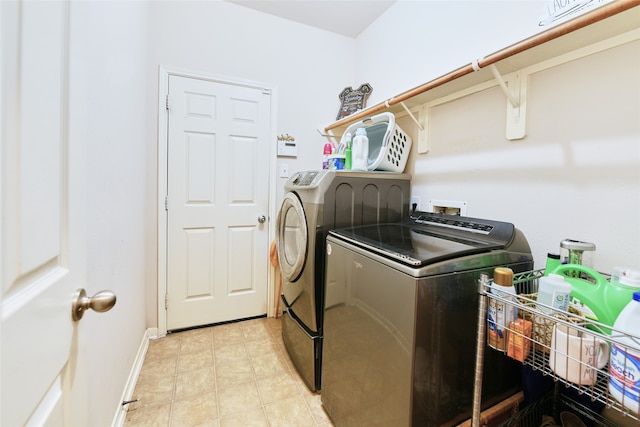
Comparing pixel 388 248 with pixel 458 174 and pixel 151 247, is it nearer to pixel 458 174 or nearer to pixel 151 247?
pixel 458 174

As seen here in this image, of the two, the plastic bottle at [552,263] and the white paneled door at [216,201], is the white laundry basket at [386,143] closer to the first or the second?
→ the white paneled door at [216,201]

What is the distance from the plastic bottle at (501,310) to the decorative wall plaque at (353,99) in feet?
6.74

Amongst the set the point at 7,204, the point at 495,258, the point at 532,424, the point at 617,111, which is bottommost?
the point at 532,424

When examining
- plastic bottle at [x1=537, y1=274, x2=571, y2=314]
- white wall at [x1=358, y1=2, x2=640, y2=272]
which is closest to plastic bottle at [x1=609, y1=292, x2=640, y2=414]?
plastic bottle at [x1=537, y1=274, x2=571, y2=314]

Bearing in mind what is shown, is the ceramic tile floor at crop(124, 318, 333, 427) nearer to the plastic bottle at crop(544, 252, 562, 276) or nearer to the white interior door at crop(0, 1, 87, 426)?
the white interior door at crop(0, 1, 87, 426)

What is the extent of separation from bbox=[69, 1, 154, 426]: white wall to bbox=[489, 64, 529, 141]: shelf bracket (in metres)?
1.61

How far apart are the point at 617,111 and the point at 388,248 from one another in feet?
3.25

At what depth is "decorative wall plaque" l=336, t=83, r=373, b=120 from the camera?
2.52 metres

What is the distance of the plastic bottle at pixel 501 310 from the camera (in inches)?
31.1

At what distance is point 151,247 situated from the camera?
2.17 meters

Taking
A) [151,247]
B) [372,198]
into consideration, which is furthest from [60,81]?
[151,247]

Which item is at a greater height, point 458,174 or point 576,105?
point 576,105

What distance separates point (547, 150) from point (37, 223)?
5.55ft

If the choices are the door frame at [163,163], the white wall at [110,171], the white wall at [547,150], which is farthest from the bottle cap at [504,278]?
the door frame at [163,163]
